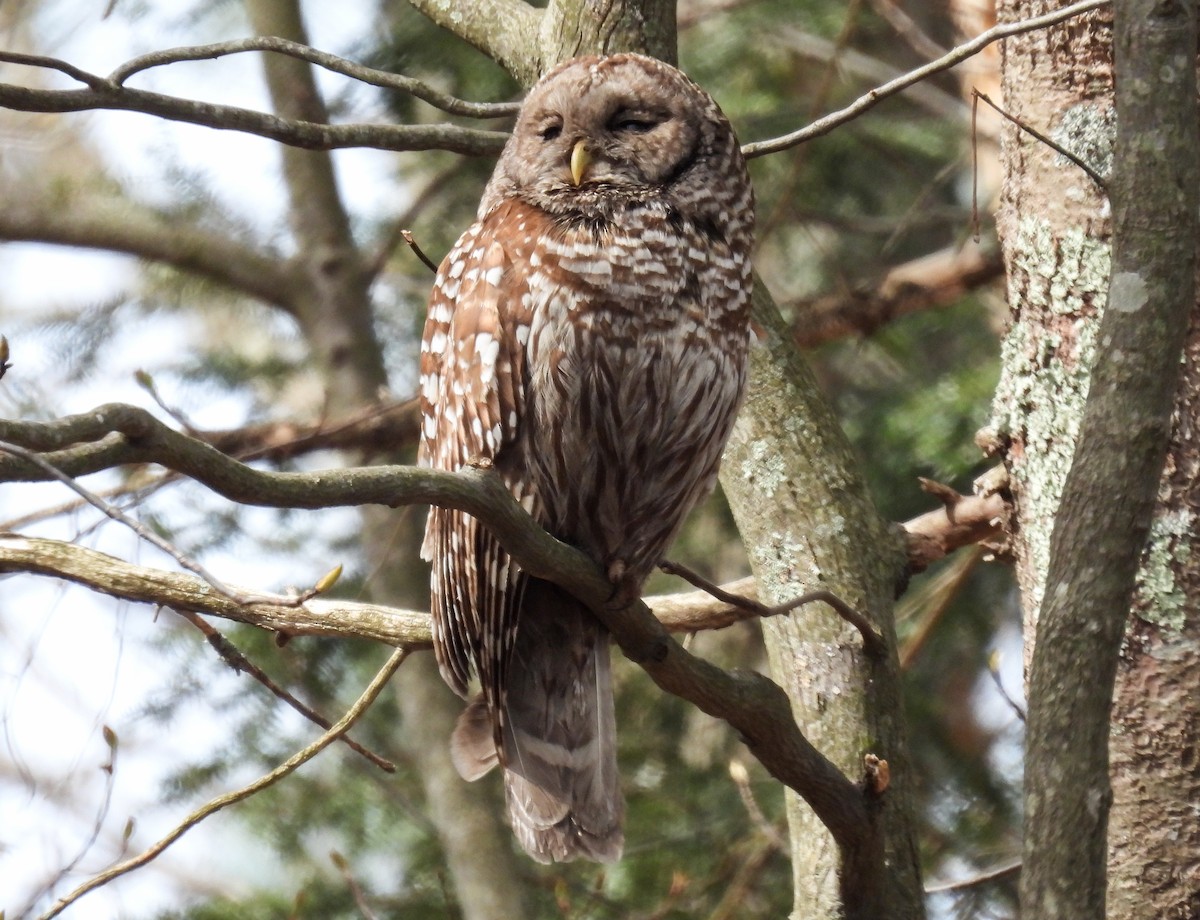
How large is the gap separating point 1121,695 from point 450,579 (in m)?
1.45

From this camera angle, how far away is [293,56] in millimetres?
2939

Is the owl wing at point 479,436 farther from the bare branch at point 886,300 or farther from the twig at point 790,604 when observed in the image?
the bare branch at point 886,300

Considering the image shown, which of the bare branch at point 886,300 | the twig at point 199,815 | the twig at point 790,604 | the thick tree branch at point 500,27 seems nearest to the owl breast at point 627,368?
the twig at point 790,604

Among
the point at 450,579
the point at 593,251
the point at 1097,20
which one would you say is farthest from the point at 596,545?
the point at 1097,20


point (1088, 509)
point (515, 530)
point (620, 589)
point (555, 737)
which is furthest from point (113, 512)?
point (555, 737)

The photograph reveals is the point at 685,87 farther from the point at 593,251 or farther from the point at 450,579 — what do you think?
the point at 450,579

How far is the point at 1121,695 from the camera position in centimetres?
304

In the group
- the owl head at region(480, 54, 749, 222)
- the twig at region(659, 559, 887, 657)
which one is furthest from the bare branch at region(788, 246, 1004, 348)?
the twig at region(659, 559, 887, 657)

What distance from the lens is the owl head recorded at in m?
3.35

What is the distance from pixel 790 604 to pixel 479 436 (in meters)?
0.83

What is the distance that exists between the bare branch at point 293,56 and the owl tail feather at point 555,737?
1.09 metres

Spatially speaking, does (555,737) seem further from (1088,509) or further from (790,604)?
(1088,509)

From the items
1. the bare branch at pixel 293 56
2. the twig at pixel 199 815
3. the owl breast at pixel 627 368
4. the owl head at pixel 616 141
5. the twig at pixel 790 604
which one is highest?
the owl head at pixel 616 141

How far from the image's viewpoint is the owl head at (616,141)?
335 centimetres
